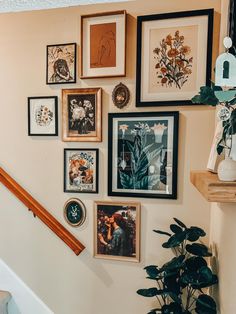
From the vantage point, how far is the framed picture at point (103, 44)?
1793mm

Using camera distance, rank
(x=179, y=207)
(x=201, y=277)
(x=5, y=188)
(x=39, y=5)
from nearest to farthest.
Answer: (x=201, y=277) < (x=179, y=207) < (x=39, y=5) < (x=5, y=188)

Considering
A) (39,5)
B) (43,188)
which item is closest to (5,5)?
(39,5)

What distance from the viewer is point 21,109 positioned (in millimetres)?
2027

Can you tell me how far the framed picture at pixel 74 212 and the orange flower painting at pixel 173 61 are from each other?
3.25ft

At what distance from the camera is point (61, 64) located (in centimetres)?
192

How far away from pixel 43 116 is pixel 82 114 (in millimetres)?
300

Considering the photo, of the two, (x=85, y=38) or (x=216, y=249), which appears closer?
(x=216, y=249)

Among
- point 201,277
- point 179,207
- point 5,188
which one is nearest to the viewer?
point 201,277

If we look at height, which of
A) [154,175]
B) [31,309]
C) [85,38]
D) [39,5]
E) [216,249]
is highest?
[39,5]

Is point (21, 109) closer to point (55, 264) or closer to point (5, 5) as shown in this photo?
point (5, 5)

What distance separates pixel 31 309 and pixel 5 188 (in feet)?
3.00

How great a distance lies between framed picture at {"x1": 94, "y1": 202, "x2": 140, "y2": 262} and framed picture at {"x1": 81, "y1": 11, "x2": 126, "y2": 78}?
89 centimetres

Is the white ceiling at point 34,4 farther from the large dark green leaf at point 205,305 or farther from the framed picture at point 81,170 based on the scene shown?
the large dark green leaf at point 205,305

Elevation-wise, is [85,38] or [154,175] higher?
[85,38]
